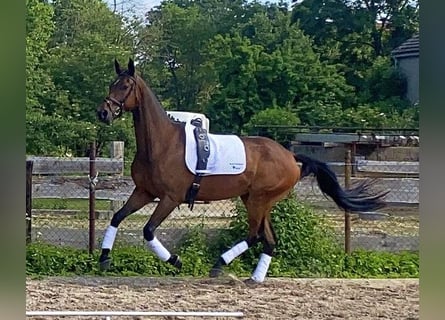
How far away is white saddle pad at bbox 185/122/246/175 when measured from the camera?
18.5ft

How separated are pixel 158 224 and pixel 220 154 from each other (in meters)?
0.69

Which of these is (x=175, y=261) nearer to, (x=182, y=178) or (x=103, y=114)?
(x=182, y=178)

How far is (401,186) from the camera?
6.18 meters

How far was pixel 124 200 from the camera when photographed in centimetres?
588

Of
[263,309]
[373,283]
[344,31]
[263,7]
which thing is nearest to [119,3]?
[263,7]

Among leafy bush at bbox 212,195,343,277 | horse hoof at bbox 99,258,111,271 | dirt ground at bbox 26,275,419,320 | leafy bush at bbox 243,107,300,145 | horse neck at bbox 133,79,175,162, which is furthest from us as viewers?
leafy bush at bbox 212,195,343,277

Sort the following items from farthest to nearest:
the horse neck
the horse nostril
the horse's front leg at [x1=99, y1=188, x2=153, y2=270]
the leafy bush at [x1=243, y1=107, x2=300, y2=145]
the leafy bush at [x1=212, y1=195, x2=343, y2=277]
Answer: the leafy bush at [x1=212, y1=195, x2=343, y2=277] → the leafy bush at [x1=243, y1=107, x2=300, y2=145] → the horse's front leg at [x1=99, y1=188, x2=153, y2=270] → the horse neck → the horse nostril

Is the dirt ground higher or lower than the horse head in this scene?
lower

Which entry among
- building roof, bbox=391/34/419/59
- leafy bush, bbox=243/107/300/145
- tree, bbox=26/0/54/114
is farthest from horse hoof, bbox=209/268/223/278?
building roof, bbox=391/34/419/59

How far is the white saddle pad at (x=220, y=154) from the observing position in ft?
18.5

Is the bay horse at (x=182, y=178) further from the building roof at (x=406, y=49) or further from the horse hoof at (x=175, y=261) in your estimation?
the building roof at (x=406, y=49)

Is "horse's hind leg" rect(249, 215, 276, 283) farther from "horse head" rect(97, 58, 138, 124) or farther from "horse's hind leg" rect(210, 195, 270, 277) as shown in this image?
"horse head" rect(97, 58, 138, 124)

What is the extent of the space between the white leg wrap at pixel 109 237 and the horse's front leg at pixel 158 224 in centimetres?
29

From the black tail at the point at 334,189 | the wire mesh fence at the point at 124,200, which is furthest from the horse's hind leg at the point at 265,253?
the black tail at the point at 334,189
